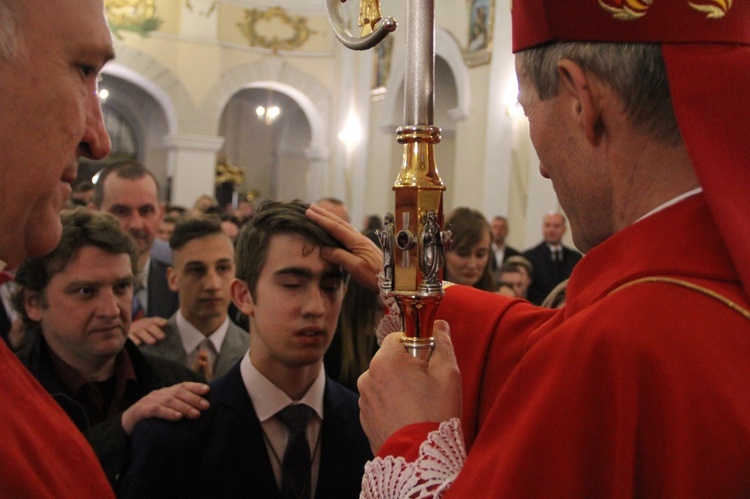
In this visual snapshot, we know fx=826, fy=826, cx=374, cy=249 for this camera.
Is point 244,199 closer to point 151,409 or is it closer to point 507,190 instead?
point 507,190

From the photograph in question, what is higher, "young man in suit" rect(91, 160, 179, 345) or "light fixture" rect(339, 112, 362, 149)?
"light fixture" rect(339, 112, 362, 149)

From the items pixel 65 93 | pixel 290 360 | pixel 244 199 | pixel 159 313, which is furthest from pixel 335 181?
pixel 65 93

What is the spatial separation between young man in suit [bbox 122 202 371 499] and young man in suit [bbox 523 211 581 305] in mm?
4429

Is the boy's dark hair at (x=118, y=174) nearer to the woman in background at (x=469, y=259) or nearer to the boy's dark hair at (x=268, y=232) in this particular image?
the woman in background at (x=469, y=259)

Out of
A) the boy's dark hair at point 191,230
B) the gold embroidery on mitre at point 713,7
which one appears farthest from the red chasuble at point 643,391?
the boy's dark hair at point 191,230

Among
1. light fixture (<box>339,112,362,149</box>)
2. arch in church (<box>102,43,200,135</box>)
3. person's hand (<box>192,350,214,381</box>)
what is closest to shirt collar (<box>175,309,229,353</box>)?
person's hand (<box>192,350,214,381</box>)

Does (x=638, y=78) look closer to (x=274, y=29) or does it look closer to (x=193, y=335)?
(x=193, y=335)

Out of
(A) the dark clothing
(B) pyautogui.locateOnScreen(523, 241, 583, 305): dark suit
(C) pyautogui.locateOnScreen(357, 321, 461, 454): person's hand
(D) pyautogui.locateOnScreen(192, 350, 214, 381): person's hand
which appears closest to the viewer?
(C) pyautogui.locateOnScreen(357, 321, 461, 454): person's hand

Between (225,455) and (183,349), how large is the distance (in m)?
1.42

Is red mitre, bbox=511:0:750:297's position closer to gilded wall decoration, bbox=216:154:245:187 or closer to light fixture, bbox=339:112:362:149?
light fixture, bbox=339:112:362:149

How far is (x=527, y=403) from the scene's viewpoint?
1.09 meters

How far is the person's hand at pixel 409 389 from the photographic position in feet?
4.10

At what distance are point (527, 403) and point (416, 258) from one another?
0.93 feet

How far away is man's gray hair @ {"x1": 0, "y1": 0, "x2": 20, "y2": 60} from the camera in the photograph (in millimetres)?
1092
